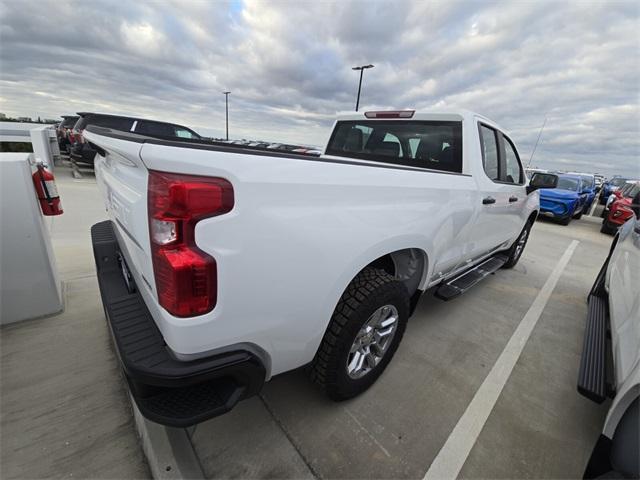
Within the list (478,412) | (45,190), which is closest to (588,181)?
(478,412)

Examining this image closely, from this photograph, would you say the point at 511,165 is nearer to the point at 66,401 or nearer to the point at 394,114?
the point at 394,114

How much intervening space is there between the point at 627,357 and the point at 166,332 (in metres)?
2.45

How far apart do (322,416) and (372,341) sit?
1.89ft

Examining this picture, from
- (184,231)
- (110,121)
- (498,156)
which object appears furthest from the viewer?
(110,121)

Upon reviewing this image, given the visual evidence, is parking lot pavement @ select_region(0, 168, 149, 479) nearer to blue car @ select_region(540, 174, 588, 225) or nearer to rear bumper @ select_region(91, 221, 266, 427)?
rear bumper @ select_region(91, 221, 266, 427)

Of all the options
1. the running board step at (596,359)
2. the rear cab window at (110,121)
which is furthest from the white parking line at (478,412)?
the rear cab window at (110,121)

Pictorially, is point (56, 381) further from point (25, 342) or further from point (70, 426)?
point (25, 342)

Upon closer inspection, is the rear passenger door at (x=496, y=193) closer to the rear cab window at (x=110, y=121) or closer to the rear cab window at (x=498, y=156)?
the rear cab window at (x=498, y=156)

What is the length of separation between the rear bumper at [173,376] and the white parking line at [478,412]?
47.3 inches

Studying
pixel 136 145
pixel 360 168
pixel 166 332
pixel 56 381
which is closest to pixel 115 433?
pixel 56 381

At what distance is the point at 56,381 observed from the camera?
2.08m

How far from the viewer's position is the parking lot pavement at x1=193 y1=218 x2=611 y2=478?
172 cm

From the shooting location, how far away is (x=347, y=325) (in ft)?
5.75

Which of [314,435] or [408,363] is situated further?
[408,363]
